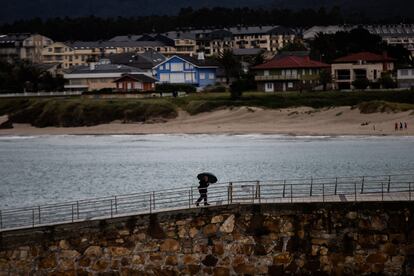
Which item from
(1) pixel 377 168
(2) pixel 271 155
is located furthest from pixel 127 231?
(2) pixel 271 155

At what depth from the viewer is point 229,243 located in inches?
1010

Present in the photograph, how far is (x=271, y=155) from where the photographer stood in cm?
6431

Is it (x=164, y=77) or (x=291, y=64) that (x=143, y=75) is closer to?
(x=164, y=77)

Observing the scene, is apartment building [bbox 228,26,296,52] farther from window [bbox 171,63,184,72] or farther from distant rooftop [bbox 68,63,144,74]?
window [bbox 171,63,184,72]

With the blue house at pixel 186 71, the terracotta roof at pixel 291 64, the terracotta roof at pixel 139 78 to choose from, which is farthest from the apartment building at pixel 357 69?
the terracotta roof at pixel 139 78

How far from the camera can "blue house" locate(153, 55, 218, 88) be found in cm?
12488

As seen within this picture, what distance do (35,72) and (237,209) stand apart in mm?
113029

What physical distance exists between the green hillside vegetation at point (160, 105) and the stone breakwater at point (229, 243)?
56645mm

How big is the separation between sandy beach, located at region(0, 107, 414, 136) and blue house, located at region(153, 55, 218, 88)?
105 ft

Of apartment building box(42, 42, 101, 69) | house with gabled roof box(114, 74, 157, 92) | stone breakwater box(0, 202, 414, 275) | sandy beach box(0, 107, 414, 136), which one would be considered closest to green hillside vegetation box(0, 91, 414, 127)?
sandy beach box(0, 107, 414, 136)

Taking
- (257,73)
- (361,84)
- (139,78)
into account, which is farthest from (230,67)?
(361,84)

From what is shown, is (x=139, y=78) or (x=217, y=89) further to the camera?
(x=139, y=78)

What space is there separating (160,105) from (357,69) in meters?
22.8

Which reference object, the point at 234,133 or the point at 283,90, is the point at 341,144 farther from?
the point at 283,90
